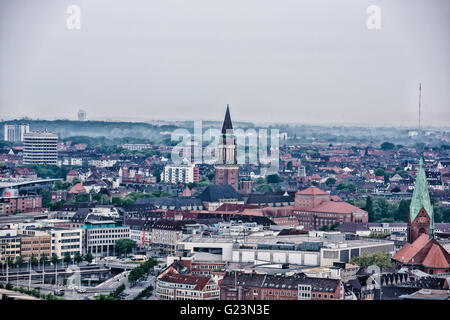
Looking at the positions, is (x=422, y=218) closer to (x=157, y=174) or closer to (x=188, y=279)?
(x=188, y=279)

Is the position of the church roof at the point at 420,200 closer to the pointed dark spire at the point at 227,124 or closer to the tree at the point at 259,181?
the pointed dark spire at the point at 227,124

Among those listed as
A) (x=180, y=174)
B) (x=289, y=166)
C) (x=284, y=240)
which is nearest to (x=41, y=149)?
(x=180, y=174)

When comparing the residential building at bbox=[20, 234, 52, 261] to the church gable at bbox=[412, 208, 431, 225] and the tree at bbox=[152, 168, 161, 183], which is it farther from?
the tree at bbox=[152, 168, 161, 183]

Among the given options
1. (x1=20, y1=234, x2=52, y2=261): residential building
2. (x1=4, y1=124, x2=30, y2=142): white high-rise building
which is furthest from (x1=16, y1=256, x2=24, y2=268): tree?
(x1=4, y1=124, x2=30, y2=142): white high-rise building

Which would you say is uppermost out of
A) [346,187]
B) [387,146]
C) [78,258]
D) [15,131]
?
[15,131]

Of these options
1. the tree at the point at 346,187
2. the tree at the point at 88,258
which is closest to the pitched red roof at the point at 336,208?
the tree at the point at 88,258

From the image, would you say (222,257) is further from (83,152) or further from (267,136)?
(83,152)
